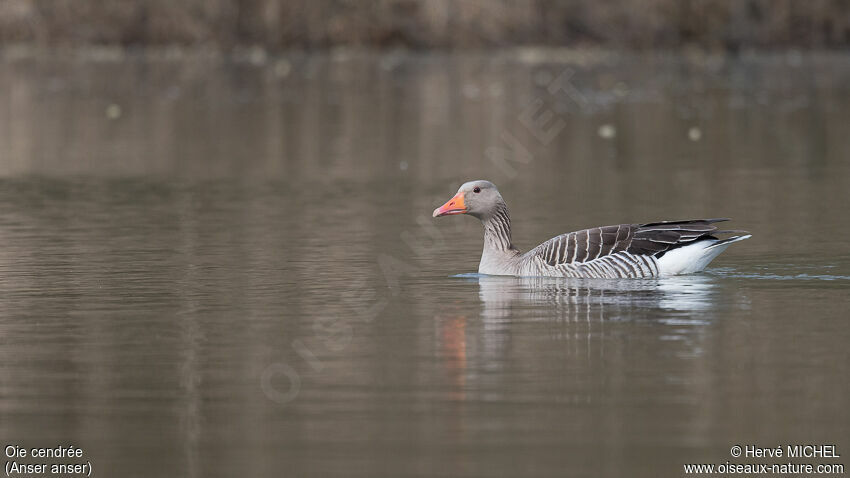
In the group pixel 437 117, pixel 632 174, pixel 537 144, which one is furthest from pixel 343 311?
pixel 437 117

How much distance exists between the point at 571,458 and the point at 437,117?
23.4 metres

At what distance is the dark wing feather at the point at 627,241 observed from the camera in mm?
12859

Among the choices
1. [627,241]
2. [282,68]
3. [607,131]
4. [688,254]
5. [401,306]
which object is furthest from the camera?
[282,68]

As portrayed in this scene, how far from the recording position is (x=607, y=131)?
89.1 ft

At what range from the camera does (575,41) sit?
47.1 metres

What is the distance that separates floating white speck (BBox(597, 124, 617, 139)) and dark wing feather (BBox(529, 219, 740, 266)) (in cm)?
1357

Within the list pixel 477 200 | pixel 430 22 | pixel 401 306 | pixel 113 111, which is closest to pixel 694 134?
pixel 113 111

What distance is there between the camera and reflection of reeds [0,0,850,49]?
4612cm

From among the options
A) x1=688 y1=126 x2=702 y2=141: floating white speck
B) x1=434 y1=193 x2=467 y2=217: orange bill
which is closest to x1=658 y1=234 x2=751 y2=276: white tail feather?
x1=434 y1=193 x2=467 y2=217: orange bill

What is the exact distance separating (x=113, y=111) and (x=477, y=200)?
1984 cm

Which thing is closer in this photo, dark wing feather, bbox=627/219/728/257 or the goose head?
dark wing feather, bbox=627/219/728/257

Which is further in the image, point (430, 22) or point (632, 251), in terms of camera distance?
point (430, 22)
